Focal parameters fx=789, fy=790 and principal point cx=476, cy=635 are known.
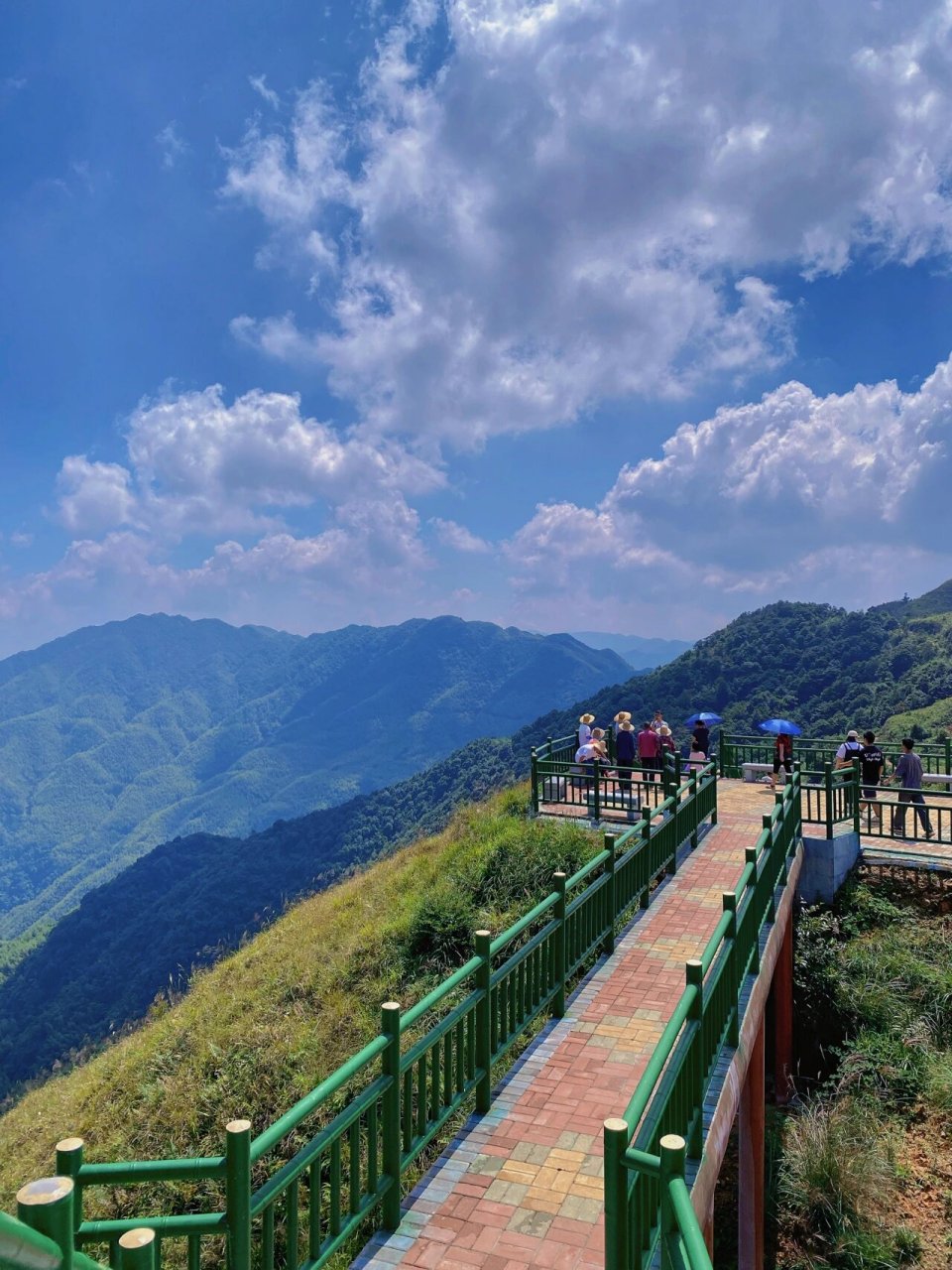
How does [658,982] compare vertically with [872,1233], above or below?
above

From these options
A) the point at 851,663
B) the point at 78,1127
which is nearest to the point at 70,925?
the point at 851,663

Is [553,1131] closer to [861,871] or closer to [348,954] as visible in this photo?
A: [348,954]

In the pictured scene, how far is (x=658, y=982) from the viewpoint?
8.49m

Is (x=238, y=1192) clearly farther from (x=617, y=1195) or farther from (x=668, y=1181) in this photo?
(x=668, y=1181)

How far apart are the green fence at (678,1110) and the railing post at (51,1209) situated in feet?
6.96

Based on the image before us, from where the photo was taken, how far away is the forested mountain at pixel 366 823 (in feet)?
205

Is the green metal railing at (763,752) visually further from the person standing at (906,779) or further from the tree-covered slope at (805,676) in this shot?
the tree-covered slope at (805,676)

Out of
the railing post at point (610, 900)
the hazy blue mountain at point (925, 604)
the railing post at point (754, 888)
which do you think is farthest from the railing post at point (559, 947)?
the hazy blue mountain at point (925, 604)

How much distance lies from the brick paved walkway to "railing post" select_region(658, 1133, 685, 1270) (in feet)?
5.71

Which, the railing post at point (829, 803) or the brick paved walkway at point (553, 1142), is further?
the railing post at point (829, 803)

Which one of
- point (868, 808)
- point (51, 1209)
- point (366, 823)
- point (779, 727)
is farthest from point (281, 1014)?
point (366, 823)

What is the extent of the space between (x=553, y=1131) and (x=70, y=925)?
11555 centimetres

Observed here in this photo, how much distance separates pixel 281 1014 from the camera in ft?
37.6

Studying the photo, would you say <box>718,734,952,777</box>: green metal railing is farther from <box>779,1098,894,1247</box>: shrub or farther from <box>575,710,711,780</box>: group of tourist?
<box>779,1098,894,1247</box>: shrub
